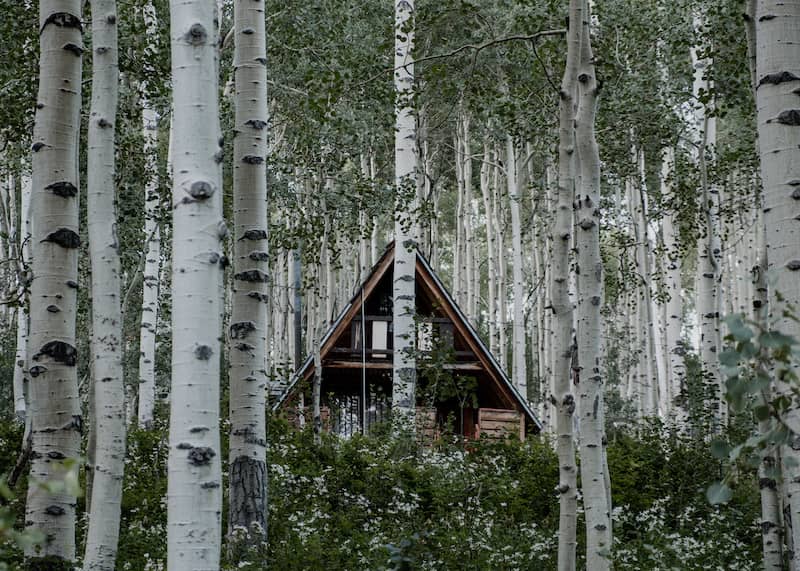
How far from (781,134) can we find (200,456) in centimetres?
287

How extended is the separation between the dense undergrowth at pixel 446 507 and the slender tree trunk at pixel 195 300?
222 cm

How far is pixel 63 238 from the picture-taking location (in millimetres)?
5242

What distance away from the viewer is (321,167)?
15727 mm

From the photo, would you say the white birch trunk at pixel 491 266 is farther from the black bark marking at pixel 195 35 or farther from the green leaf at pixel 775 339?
the green leaf at pixel 775 339

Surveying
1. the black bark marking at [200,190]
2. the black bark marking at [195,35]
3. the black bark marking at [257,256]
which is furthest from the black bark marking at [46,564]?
the black bark marking at [195,35]

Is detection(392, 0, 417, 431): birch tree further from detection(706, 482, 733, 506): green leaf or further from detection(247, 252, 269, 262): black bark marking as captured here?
detection(706, 482, 733, 506): green leaf

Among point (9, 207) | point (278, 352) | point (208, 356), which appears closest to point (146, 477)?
point (208, 356)

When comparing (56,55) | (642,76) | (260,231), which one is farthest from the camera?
(642,76)

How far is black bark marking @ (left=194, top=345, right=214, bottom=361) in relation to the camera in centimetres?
380

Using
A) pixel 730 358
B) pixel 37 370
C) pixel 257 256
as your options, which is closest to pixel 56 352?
pixel 37 370

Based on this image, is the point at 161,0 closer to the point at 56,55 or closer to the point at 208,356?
the point at 56,55

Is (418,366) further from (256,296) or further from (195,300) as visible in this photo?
(195,300)

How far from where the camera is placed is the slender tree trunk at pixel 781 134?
394cm

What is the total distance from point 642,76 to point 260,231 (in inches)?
461
